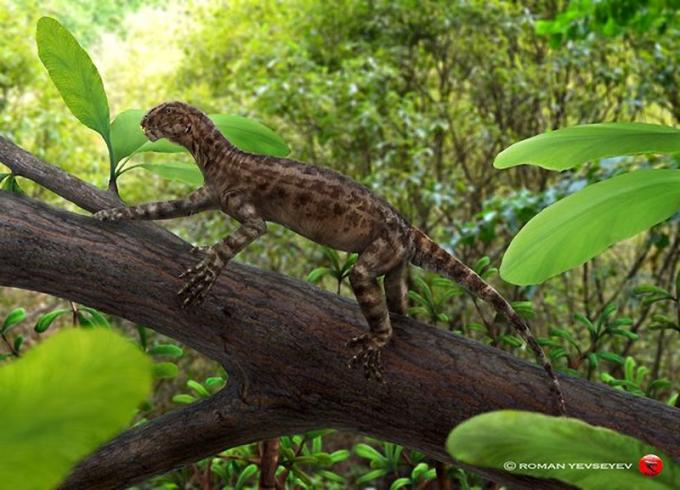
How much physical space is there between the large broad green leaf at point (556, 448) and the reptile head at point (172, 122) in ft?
3.16

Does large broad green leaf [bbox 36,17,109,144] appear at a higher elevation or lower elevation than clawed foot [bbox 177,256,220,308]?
higher

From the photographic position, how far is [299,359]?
1104mm

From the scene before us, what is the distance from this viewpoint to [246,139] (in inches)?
51.9

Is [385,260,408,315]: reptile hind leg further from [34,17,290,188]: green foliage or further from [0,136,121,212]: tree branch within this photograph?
[0,136,121,212]: tree branch

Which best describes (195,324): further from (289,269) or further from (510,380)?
(289,269)

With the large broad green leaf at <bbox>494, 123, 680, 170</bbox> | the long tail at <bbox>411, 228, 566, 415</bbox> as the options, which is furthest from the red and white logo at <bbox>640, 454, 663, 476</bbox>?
the long tail at <bbox>411, 228, 566, 415</bbox>

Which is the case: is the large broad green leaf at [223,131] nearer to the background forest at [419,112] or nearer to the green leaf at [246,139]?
the green leaf at [246,139]

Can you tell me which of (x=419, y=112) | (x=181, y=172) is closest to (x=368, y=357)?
(x=181, y=172)

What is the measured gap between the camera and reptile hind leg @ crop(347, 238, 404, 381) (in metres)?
1.10

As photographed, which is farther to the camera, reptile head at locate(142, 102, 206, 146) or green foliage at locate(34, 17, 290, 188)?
reptile head at locate(142, 102, 206, 146)

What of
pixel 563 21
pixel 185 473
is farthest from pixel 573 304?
pixel 185 473

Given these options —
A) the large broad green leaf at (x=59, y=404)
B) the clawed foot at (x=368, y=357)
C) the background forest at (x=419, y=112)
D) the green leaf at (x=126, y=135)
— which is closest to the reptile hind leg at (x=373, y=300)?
the clawed foot at (x=368, y=357)

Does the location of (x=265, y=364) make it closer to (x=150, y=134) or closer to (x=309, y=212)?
(x=309, y=212)

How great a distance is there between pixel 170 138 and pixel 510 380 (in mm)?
775
